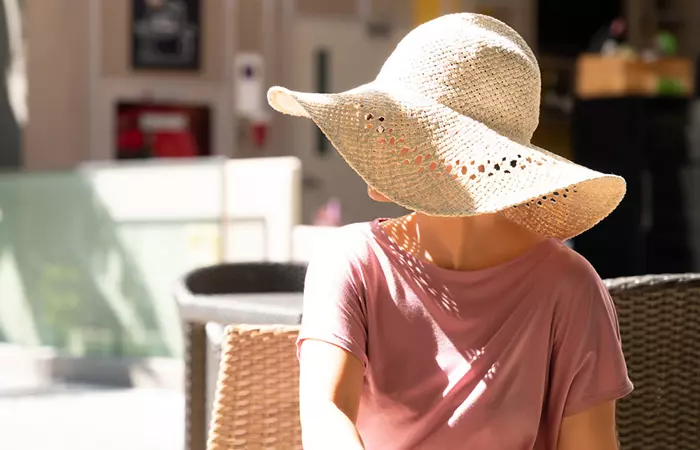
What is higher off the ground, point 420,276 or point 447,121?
point 447,121

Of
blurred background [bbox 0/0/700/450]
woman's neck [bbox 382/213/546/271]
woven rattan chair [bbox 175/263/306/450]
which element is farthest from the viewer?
blurred background [bbox 0/0/700/450]

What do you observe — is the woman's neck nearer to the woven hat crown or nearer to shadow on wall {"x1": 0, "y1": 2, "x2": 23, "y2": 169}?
the woven hat crown

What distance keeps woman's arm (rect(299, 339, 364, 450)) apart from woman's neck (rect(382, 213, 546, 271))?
0.15m

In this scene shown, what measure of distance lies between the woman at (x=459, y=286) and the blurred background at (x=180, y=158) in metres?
2.72

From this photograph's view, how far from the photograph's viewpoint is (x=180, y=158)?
8.30 metres

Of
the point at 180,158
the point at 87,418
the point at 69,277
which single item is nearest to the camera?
the point at 87,418

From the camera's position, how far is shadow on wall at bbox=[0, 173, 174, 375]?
5480 millimetres

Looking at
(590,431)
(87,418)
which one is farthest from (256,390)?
(87,418)

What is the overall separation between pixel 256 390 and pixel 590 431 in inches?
18.8

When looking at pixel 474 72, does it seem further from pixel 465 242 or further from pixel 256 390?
pixel 256 390

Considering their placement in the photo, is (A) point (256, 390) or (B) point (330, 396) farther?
(A) point (256, 390)

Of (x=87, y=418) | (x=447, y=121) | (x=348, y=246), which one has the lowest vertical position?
(x=87, y=418)

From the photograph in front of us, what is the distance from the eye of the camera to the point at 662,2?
1086cm

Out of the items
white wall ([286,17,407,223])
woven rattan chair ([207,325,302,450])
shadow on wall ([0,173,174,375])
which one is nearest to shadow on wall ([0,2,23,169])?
shadow on wall ([0,173,174,375])
